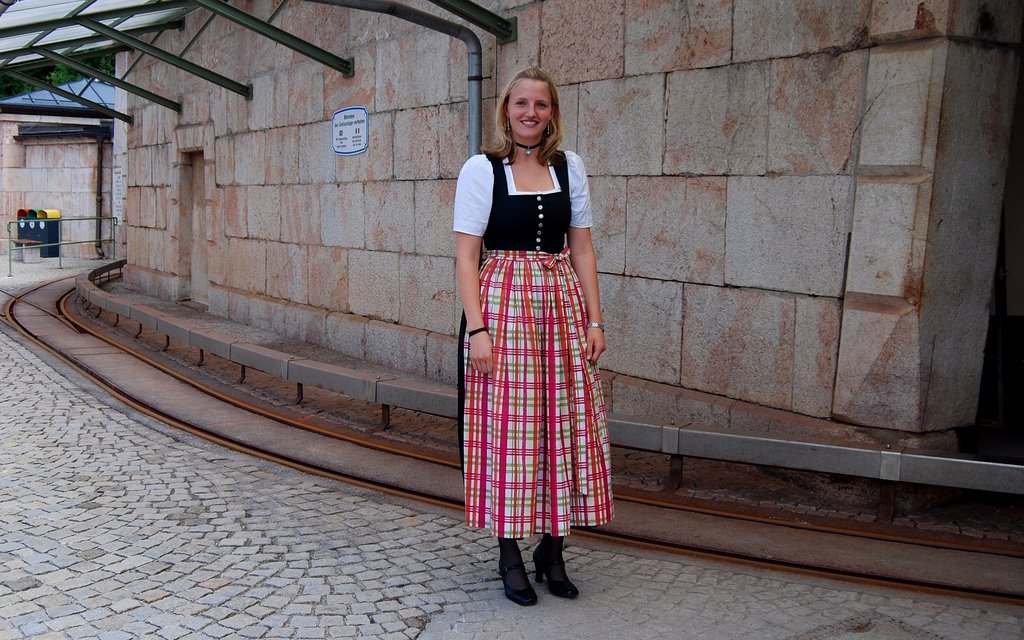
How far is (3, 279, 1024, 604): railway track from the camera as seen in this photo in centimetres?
450

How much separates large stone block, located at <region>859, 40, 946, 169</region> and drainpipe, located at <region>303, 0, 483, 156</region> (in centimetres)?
338

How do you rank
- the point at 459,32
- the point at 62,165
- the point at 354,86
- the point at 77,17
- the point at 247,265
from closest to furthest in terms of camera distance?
1. the point at 459,32
2. the point at 354,86
3. the point at 77,17
4. the point at 247,265
5. the point at 62,165

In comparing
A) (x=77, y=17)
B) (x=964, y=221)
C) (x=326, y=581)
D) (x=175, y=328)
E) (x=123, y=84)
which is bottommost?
(x=326, y=581)

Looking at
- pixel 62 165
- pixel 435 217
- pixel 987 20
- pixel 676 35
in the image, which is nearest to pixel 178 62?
pixel 435 217

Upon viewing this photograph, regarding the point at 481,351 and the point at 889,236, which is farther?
the point at 889,236

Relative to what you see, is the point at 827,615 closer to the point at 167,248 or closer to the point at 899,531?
the point at 899,531

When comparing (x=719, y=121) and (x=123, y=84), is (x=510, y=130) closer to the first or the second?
(x=719, y=121)

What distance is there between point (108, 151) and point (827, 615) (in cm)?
2698

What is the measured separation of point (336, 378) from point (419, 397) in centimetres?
104

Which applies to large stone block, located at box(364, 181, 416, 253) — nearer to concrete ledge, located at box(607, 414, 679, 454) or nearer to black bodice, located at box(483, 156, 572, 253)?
concrete ledge, located at box(607, 414, 679, 454)

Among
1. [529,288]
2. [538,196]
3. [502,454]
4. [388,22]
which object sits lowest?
[502,454]

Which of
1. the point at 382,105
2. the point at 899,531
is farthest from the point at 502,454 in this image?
the point at 382,105

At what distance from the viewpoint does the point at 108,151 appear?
27641 millimetres

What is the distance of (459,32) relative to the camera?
26.7 feet
